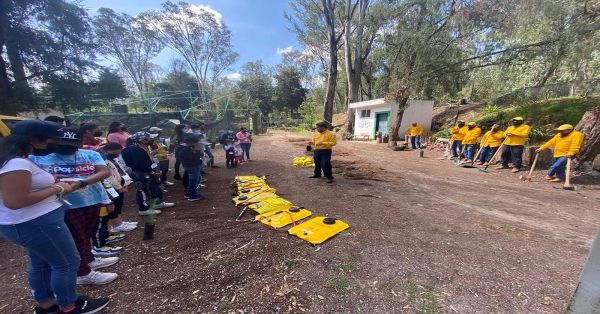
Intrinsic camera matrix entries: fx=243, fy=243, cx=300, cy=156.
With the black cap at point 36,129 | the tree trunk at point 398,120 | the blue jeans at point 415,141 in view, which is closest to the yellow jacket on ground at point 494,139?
the blue jeans at point 415,141

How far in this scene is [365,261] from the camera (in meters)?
2.92

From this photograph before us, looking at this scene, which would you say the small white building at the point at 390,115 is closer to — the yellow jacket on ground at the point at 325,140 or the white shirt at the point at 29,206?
the yellow jacket on ground at the point at 325,140

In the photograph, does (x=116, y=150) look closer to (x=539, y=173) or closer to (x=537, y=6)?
(x=539, y=173)

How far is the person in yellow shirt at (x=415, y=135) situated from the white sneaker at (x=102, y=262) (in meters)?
13.6

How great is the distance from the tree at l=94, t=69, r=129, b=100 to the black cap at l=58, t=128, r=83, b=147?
10.5m

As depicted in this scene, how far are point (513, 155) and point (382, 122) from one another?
9.86m

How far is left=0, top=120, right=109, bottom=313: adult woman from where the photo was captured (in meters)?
1.62

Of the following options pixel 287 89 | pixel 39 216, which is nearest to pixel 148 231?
pixel 39 216

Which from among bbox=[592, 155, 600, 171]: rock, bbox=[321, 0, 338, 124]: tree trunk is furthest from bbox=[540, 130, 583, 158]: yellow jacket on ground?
bbox=[321, 0, 338, 124]: tree trunk

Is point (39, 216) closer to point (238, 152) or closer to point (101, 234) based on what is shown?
point (101, 234)

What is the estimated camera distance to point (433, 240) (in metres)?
3.41

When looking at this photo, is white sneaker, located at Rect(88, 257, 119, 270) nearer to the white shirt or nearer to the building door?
the white shirt

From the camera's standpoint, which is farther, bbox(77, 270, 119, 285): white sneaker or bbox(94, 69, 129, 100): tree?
bbox(94, 69, 129, 100): tree

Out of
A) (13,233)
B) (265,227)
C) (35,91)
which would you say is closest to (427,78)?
(265,227)
